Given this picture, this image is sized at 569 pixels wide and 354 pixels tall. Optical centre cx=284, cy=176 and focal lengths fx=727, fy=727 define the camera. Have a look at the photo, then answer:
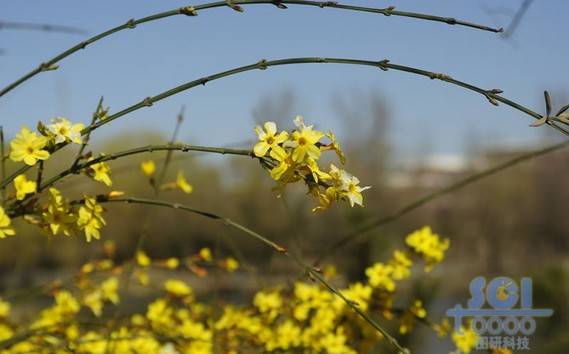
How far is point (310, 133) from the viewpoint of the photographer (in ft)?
3.32

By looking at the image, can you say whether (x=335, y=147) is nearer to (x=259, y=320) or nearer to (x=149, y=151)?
(x=149, y=151)

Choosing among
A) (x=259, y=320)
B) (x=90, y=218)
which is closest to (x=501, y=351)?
(x=259, y=320)

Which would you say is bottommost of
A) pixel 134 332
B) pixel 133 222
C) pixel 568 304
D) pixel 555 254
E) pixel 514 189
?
pixel 134 332

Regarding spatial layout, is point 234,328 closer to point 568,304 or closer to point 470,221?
point 568,304

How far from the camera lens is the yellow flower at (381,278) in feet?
6.40

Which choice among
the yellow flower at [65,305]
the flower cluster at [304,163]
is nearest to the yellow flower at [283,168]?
the flower cluster at [304,163]

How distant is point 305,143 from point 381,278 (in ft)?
3.43

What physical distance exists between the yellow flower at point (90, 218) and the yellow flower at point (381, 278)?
98 centimetres

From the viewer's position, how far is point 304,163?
3.32 ft

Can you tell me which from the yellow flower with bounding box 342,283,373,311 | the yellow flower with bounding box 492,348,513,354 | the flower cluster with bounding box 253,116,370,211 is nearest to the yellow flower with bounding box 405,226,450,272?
the yellow flower with bounding box 342,283,373,311

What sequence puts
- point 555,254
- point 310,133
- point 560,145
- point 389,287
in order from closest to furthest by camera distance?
point 310,133, point 560,145, point 389,287, point 555,254

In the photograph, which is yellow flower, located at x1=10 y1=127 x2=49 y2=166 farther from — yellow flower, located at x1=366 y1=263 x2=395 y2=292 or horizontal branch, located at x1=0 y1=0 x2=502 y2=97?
yellow flower, located at x1=366 y1=263 x2=395 y2=292

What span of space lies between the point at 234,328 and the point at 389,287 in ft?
1.68

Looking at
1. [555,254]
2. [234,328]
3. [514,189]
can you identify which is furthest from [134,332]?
[514,189]
